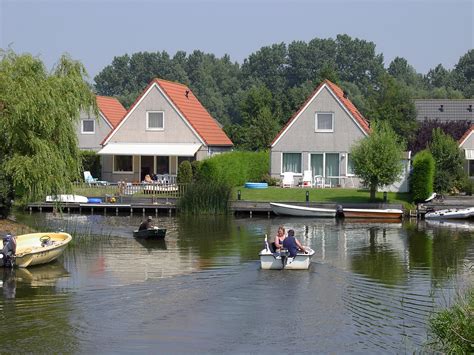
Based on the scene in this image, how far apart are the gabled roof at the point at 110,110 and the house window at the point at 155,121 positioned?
746cm

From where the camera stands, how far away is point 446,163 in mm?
56875

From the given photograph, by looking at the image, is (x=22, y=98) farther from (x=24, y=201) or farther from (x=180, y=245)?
(x=180, y=245)

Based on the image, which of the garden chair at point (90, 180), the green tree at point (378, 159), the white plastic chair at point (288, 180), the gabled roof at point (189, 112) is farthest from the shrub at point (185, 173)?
the green tree at point (378, 159)

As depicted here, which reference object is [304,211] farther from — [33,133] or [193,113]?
[33,133]

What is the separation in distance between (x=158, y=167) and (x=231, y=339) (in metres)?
43.7

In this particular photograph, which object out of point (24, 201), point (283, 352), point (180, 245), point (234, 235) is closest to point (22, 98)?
point (24, 201)

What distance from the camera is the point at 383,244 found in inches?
1640

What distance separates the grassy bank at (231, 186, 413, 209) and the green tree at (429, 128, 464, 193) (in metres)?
2.17

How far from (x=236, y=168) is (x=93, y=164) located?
467 inches

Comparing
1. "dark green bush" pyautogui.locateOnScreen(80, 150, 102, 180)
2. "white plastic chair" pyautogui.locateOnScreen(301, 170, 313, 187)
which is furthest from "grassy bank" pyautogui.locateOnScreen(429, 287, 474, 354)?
"dark green bush" pyautogui.locateOnScreen(80, 150, 102, 180)

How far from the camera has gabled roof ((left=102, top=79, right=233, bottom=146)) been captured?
65.2 m

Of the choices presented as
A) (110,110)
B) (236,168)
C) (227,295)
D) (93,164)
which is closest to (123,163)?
(93,164)

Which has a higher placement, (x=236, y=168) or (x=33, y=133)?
(x=33, y=133)

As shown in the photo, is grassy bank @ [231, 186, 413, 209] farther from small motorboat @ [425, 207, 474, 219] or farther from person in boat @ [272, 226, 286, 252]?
person in boat @ [272, 226, 286, 252]
